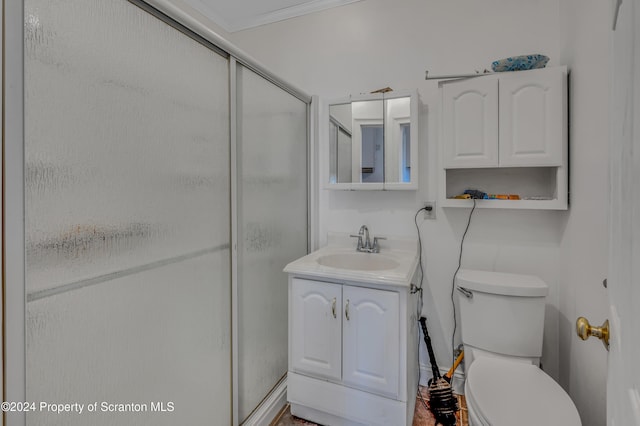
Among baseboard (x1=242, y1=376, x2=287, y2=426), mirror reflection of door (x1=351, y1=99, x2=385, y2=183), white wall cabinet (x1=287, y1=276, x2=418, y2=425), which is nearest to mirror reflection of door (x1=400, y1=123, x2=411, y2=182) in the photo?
mirror reflection of door (x1=351, y1=99, x2=385, y2=183)

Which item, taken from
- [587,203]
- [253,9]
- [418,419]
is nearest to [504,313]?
[587,203]

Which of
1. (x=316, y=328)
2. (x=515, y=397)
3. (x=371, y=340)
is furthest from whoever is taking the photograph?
(x=316, y=328)

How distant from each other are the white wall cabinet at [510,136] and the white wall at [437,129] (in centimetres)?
8

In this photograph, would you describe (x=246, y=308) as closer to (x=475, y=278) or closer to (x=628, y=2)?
(x=475, y=278)

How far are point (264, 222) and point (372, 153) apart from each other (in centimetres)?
84

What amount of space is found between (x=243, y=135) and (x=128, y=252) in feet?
2.55

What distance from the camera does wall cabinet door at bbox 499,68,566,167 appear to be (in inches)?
58.7

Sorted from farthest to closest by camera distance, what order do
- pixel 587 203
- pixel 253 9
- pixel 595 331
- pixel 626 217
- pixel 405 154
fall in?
pixel 253 9 < pixel 405 154 < pixel 587 203 < pixel 595 331 < pixel 626 217

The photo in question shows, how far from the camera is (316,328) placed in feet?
5.19

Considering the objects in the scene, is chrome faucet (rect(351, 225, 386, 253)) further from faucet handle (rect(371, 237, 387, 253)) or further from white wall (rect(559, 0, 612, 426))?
white wall (rect(559, 0, 612, 426))

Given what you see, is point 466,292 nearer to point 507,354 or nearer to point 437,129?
point 507,354

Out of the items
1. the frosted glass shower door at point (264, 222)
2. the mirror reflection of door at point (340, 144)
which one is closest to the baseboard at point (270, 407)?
the frosted glass shower door at point (264, 222)

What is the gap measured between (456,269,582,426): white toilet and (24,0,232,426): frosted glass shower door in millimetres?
1114

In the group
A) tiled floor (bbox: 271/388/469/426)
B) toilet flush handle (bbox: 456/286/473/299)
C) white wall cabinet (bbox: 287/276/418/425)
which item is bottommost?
tiled floor (bbox: 271/388/469/426)
